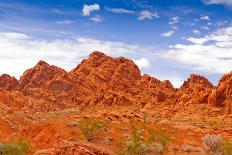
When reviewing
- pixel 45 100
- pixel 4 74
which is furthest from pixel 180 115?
pixel 4 74

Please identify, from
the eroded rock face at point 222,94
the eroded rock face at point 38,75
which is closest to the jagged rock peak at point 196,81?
the eroded rock face at point 222,94

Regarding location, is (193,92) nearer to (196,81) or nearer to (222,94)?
(222,94)

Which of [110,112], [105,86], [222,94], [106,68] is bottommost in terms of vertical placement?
[110,112]

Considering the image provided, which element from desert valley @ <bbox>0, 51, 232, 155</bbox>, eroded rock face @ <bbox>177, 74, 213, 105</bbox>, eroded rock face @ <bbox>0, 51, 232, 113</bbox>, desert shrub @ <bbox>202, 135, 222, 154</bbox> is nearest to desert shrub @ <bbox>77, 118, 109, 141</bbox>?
desert valley @ <bbox>0, 51, 232, 155</bbox>

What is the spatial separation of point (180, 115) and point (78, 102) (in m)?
44.5

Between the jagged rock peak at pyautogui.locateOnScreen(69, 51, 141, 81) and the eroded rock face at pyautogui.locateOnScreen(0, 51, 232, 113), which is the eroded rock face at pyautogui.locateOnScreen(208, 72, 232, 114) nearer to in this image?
the eroded rock face at pyautogui.locateOnScreen(0, 51, 232, 113)

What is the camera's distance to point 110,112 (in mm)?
50062

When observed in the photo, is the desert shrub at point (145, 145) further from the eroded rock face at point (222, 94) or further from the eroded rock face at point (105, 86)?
the eroded rock face at point (105, 86)

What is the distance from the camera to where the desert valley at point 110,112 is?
30.0 m

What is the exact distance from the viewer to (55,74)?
430 ft

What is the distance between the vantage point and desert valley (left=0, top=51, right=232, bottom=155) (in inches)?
1180

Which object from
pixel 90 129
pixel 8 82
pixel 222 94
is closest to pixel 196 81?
pixel 222 94

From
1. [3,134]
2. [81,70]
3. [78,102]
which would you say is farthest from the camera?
[81,70]

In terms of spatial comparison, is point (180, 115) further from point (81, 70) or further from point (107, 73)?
point (81, 70)
